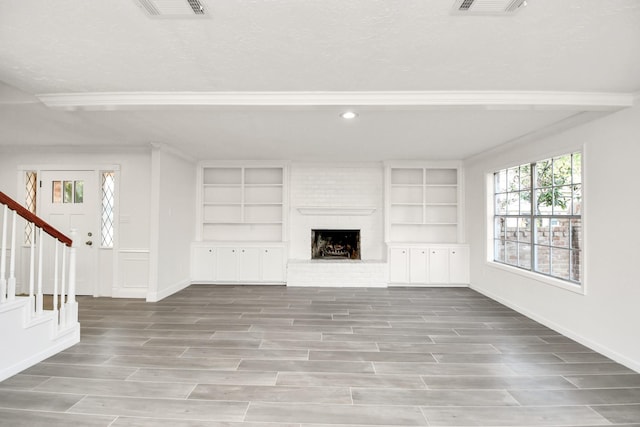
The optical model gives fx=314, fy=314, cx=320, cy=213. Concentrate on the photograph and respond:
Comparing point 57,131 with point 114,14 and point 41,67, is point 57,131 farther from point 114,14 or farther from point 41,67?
point 114,14

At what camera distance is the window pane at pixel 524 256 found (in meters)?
4.46

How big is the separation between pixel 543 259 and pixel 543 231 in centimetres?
37

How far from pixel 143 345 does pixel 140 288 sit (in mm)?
2247

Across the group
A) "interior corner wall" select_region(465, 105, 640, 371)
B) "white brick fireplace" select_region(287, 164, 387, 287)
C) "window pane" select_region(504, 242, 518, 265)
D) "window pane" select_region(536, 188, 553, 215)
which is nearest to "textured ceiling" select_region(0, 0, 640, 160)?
"interior corner wall" select_region(465, 105, 640, 371)

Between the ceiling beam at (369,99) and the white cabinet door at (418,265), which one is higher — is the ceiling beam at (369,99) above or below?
above

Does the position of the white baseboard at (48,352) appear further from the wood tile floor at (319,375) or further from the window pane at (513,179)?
the window pane at (513,179)

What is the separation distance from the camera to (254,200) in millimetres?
6605

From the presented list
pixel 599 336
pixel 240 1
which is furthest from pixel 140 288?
pixel 599 336

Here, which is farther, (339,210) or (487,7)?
(339,210)

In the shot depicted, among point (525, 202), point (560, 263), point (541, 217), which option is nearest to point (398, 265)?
point (525, 202)

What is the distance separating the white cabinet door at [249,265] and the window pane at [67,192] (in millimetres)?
2923

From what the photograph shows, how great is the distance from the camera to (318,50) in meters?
2.12

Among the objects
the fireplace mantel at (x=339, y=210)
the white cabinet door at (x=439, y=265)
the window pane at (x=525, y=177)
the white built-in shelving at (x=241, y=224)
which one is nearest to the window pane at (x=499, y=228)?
the window pane at (x=525, y=177)

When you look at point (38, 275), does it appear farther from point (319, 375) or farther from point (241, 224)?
point (241, 224)
